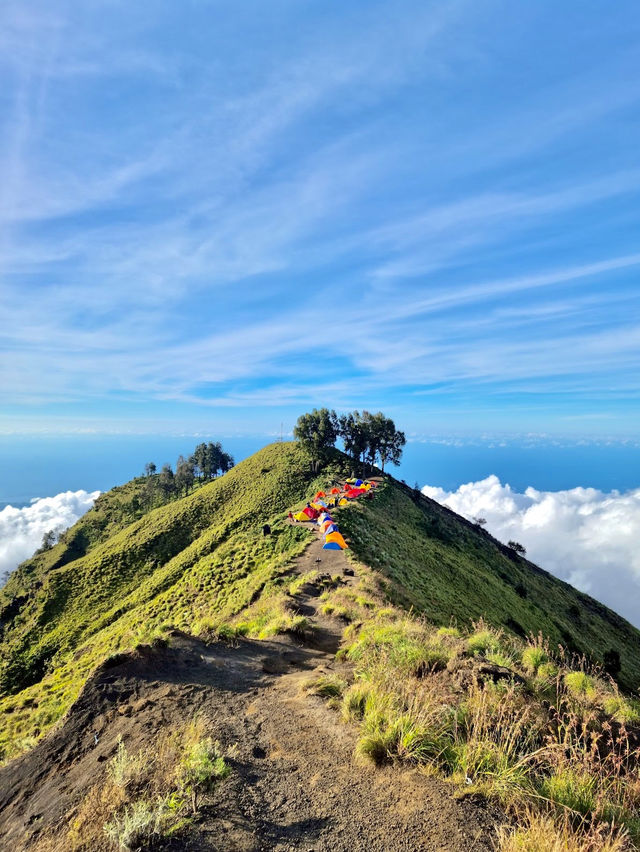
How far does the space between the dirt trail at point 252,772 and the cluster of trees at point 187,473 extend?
9302 cm

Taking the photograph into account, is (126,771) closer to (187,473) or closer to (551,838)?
Result: (551,838)

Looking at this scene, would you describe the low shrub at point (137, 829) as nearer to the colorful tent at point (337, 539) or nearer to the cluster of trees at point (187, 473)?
the colorful tent at point (337, 539)

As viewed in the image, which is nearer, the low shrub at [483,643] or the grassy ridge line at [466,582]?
the low shrub at [483,643]

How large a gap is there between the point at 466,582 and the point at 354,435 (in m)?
48.0

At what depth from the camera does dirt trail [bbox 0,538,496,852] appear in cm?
427

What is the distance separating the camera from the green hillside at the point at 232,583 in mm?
28812

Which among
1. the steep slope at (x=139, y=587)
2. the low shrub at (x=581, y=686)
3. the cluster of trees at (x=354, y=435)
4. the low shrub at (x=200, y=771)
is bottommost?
the steep slope at (x=139, y=587)

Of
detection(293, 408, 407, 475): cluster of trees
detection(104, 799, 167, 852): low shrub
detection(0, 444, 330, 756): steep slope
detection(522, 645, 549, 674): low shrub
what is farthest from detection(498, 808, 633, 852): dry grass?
detection(293, 408, 407, 475): cluster of trees

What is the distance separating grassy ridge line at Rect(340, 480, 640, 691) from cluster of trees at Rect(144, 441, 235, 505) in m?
55.3

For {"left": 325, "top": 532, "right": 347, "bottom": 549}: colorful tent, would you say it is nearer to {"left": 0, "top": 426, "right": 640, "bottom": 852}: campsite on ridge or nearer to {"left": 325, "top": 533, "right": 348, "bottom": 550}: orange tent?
{"left": 325, "top": 533, "right": 348, "bottom": 550}: orange tent

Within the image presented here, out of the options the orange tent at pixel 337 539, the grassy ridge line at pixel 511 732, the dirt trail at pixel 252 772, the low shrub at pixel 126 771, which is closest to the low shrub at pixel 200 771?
the dirt trail at pixel 252 772

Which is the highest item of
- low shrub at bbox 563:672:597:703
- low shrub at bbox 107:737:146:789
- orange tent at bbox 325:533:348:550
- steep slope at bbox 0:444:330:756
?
orange tent at bbox 325:533:348:550

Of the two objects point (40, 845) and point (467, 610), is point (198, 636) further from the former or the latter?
point (467, 610)

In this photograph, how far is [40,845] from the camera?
486 cm
